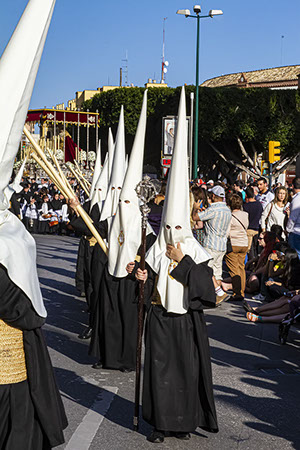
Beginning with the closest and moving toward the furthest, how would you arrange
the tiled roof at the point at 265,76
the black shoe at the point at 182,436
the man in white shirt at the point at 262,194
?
the black shoe at the point at 182,436, the man in white shirt at the point at 262,194, the tiled roof at the point at 265,76

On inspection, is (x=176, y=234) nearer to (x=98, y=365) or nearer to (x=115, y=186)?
(x=98, y=365)

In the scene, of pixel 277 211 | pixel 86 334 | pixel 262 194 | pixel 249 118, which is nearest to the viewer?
pixel 86 334

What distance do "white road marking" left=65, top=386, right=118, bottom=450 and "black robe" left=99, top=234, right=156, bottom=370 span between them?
0.77m

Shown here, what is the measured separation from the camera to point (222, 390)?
6.95m

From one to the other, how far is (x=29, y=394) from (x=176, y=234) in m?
2.24

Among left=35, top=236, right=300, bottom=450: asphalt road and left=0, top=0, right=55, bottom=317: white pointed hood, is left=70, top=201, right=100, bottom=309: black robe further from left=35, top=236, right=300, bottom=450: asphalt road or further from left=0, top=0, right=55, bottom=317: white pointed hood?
left=0, top=0, right=55, bottom=317: white pointed hood

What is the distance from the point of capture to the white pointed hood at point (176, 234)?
570 cm

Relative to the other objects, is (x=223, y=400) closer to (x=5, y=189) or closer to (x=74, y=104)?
(x=5, y=189)

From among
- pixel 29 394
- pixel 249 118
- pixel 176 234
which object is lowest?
pixel 29 394

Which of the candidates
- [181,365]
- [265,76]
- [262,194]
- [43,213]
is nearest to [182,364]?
[181,365]

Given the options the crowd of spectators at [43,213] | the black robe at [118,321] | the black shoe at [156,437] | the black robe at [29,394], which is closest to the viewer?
the black robe at [29,394]

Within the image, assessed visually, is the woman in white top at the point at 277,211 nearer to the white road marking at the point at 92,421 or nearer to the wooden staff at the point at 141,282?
the white road marking at the point at 92,421

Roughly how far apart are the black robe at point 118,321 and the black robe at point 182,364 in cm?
189

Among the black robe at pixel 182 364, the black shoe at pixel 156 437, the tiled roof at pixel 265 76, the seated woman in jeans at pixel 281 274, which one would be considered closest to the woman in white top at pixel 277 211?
the seated woman in jeans at pixel 281 274
